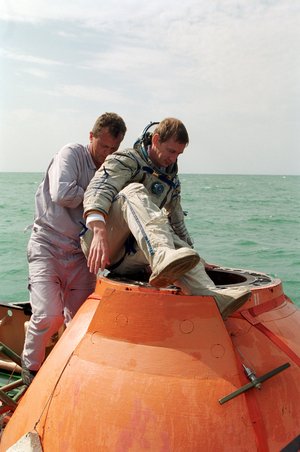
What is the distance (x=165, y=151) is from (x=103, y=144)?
2.42 ft

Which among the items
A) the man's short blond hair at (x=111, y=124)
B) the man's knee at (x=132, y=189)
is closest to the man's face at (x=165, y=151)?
the man's knee at (x=132, y=189)

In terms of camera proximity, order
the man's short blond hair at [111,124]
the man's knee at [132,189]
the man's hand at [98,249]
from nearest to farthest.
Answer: the man's hand at [98,249] < the man's knee at [132,189] < the man's short blond hair at [111,124]

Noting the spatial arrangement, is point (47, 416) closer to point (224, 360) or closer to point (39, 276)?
point (224, 360)

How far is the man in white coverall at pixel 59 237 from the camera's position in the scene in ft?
12.1

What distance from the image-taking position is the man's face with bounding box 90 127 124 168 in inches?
153

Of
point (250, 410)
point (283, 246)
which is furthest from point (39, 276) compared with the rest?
point (283, 246)

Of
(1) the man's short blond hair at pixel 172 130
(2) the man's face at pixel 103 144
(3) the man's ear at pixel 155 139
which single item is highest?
(1) the man's short blond hair at pixel 172 130

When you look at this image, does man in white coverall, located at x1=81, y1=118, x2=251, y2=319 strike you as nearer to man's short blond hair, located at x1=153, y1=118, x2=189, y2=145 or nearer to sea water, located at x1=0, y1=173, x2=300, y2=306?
man's short blond hair, located at x1=153, y1=118, x2=189, y2=145

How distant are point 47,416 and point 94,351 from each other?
34cm

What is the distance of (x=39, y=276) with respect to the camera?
3.79m

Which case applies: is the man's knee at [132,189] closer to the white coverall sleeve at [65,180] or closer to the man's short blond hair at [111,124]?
the white coverall sleeve at [65,180]

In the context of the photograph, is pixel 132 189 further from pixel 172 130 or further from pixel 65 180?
pixel 65 180

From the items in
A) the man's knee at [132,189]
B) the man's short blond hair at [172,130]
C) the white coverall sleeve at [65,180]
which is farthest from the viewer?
the white coverall sleeve at [65,180]

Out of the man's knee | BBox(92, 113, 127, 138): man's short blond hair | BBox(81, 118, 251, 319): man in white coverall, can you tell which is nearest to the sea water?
BBox(92, 113, 127, 138): man's short blond hair
